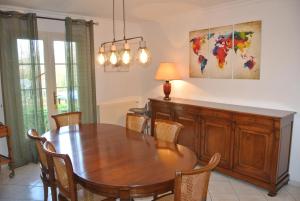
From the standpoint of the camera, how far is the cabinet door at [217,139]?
3309 mm

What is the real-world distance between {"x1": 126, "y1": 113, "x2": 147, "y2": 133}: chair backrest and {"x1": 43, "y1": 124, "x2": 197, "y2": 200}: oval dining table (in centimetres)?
22

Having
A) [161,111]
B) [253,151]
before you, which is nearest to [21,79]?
[161,111]

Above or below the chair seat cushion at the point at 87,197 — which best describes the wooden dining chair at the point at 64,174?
above

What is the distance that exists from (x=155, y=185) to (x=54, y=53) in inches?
125

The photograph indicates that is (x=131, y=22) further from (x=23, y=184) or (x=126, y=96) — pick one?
(x=23, y=184)

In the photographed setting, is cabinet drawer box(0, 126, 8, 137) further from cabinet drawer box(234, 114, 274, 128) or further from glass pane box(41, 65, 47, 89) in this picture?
cabinet drawer box(234, 114, 274, 128)

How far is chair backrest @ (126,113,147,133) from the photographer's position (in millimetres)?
3066

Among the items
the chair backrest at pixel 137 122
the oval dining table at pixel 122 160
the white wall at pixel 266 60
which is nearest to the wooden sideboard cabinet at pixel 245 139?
the white wall at pixel 266 60

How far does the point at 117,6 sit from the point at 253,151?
2.78 meters

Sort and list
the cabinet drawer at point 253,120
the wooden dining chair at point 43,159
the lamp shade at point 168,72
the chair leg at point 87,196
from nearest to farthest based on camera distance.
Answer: the chair leg at point 87,196 < the wooden dining chair at point 43,159 < the cabinet drawer at point 253,120 < the lamp shade at point 168,72

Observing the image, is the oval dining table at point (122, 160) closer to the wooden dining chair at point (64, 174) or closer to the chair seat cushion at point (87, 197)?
the wooden dining chair at point (64, 174)

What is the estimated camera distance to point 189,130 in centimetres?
379

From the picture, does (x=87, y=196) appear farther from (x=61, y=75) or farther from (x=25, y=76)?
(x=61, y=75)

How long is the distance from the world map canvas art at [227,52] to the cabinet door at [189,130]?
0.76m
